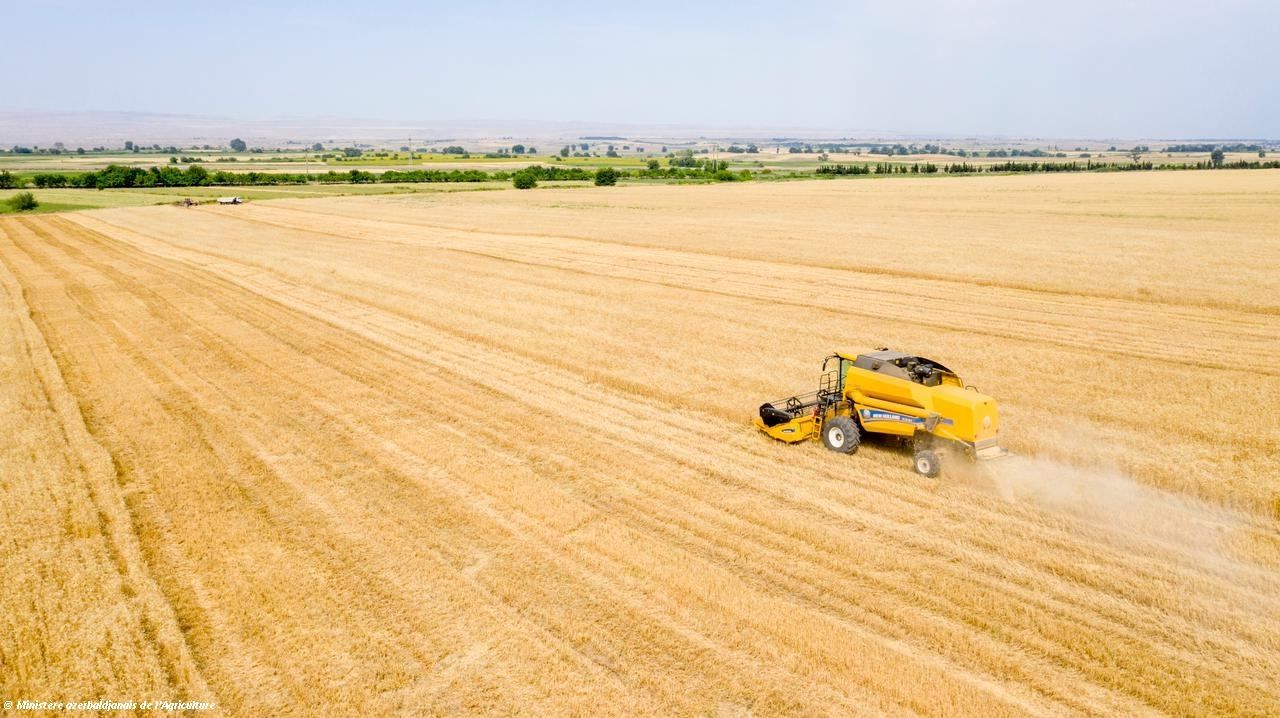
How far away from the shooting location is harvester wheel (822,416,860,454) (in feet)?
42.4

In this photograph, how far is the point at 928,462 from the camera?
39.9 ft

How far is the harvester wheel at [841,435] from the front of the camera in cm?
1293

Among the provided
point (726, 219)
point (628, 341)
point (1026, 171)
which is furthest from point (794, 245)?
point (1026, 171)

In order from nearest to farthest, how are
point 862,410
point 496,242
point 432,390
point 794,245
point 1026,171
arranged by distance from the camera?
point 862,410 < point 432,390 < point 794,245 < point 496,242 < point 1026,171

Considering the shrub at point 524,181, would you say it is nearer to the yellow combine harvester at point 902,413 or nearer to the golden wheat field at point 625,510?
the golden wheat field at point 625,510

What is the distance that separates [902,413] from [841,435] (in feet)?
3.78

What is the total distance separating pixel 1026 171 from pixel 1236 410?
118 meters

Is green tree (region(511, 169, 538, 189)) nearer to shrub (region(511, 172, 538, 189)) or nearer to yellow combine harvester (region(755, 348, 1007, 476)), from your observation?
shrub (region(511, 172, 538, 189))

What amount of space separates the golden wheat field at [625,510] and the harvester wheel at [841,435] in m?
0.26

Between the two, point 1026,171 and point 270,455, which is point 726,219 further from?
point 1026,171

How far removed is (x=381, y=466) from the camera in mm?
13203

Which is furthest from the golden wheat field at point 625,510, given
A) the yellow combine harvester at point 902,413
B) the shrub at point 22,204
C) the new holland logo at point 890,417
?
the shrub at point 22,204

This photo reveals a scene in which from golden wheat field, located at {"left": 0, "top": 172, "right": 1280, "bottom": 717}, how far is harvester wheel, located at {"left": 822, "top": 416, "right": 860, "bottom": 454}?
256 millimetres

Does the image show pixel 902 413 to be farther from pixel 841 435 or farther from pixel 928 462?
pixel 841 435
